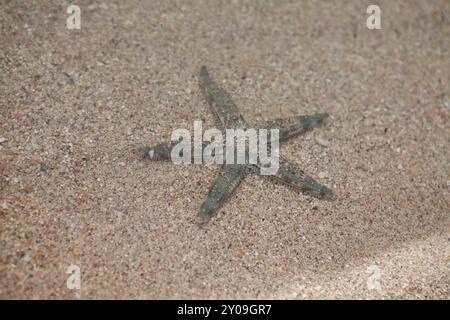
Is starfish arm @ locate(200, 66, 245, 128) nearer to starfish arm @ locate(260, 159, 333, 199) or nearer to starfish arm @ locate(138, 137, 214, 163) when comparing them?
starfish arm @ locate(138, 137, 214, 163)

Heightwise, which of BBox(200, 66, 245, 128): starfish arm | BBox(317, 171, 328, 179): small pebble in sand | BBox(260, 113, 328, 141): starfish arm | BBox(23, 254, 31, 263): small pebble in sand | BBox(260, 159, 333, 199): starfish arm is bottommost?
BBox(23, 254, 31, 263): small pebble in sand

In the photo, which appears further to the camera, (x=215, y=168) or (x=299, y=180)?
(x=215, y=168)

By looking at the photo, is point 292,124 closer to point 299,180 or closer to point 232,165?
point 299,180

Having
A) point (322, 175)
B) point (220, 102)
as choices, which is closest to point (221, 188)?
point (220, 102)

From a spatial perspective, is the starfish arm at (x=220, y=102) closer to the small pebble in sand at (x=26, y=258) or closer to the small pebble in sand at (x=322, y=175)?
the small pebble in sand at (x=322, y=175)

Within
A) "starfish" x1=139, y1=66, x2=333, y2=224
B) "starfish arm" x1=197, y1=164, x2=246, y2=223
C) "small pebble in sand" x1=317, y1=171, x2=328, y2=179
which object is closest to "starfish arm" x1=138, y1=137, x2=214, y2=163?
"starfish" x1=139, y1=66, x2=333, y2=224

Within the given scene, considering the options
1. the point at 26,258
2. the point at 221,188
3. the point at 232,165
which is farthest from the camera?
the point at 232,165
